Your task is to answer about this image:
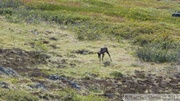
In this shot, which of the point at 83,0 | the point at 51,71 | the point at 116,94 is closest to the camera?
the point at 116,94

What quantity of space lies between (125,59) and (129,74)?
374cm

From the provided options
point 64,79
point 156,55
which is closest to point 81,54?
point 156,55

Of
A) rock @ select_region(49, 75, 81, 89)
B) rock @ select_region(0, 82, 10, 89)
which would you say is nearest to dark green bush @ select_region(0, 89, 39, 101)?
rock @ select_region(0, 82, 10, 89)

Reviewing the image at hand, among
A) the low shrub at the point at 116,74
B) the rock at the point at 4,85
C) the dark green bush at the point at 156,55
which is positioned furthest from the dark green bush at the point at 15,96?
the dark green bush at the point at 156,55

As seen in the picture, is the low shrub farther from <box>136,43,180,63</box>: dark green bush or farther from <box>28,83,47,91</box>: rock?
<box>28,83,47,91</box>: rock

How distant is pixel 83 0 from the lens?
61.8m

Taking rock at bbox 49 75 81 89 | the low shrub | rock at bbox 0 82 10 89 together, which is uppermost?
rock at bbox 0 82 10 89

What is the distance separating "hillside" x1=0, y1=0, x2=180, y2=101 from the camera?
76.5 feet

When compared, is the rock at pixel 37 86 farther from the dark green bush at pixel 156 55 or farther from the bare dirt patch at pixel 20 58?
the dark green bush at pixel 156 55

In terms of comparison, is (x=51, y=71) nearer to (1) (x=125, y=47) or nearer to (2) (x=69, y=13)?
(1) (x=125, y=47)

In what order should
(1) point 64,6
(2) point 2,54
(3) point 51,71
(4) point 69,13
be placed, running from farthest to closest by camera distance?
1. (1) point 64,6
2. (4) point 69,13
3. (2) point 2,54
4. (3) point 51,71

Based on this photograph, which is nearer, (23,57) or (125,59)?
(23,57)

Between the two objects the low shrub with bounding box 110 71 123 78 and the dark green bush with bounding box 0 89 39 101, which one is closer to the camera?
the dark green bush with bounding box 0 89 39 101

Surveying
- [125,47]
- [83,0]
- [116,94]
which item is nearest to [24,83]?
[116,94]
